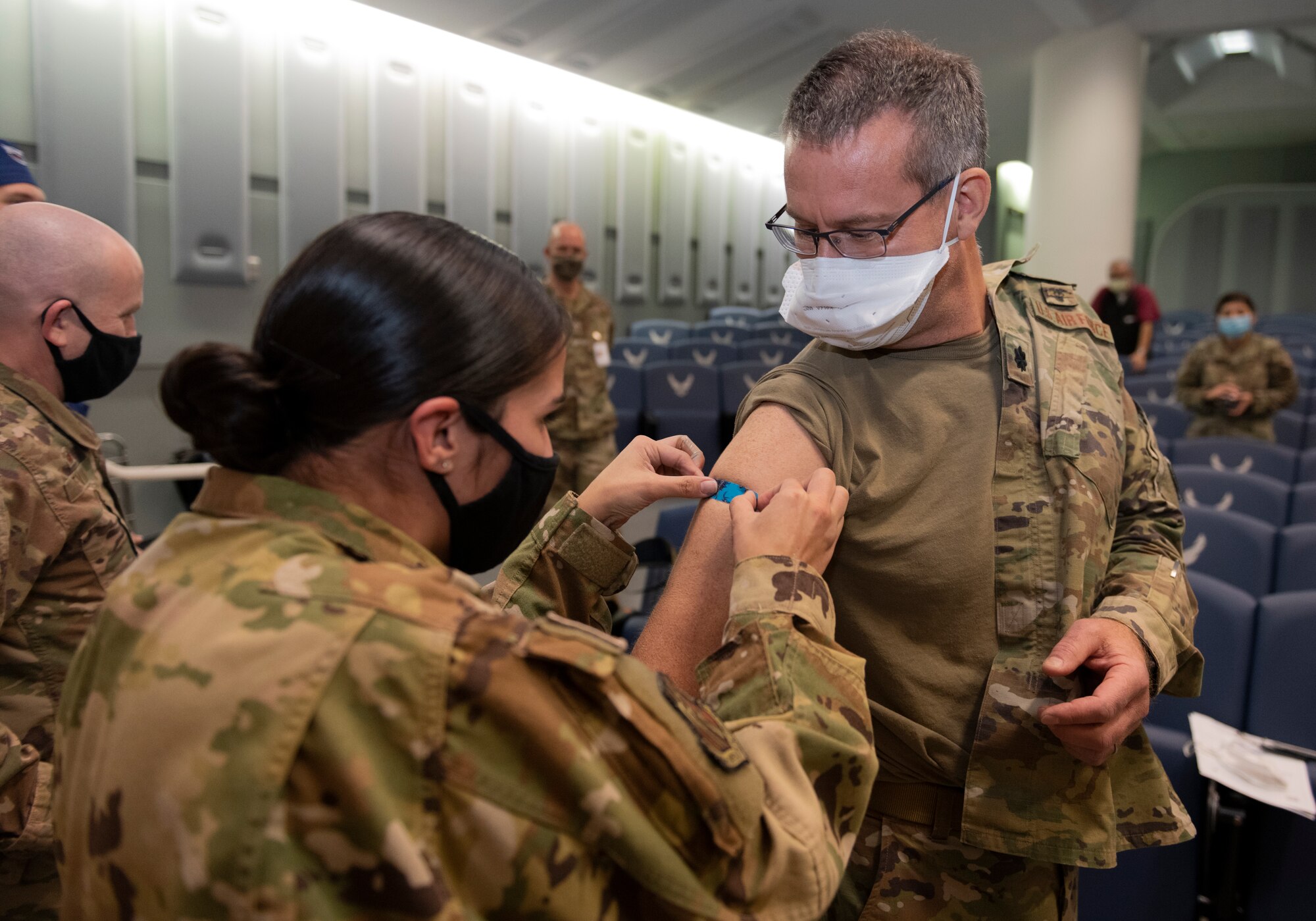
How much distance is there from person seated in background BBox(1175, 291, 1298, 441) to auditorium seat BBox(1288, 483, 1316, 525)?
186cm

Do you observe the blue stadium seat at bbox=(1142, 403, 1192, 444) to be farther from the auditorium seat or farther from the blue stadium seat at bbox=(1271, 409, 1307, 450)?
the auditorium seat

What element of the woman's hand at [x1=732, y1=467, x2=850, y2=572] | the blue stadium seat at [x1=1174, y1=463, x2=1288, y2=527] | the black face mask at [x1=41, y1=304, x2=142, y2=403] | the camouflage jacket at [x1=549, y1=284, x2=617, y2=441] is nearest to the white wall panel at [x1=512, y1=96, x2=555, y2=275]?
the camouflage jacket at [x1=549, y1=284, x2=617, y2=441]

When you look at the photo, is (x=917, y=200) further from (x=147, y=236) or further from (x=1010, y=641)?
(x=147, y=236)

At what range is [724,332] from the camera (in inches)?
375

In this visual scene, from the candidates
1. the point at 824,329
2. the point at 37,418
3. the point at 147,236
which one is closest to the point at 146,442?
the point at 147,236

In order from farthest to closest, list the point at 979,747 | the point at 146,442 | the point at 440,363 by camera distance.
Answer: the point at 146,442 → the point at 979,747 → the point at 440,363

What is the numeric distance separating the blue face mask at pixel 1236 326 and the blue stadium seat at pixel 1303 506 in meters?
2.29

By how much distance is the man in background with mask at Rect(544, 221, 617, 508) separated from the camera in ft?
14.7

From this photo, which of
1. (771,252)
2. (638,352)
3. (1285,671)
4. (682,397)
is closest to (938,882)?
(1285,671)

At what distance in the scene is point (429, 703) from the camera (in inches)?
24.1

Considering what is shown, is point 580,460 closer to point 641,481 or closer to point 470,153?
point 641,481

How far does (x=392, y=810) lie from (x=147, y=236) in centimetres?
609

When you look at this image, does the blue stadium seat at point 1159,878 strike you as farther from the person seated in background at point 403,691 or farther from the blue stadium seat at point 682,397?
the blue stadium seat at point 682,397

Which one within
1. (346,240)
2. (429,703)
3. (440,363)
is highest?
(346,240)
